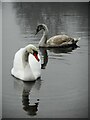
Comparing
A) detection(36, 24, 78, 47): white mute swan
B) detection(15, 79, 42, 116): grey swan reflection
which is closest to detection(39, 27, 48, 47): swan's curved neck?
detection(36, 24, 78, 47): white mute swan

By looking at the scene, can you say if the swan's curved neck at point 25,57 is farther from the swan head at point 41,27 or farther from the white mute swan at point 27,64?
the swan head at point 41,27

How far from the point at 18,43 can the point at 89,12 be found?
1.10 ft

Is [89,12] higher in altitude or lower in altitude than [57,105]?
higher

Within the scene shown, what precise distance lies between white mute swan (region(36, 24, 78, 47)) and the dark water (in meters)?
0.02

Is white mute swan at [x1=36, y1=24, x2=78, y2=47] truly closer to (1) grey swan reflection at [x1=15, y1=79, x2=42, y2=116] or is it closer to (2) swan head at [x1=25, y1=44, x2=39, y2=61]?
(2) swan head at [x1=25, y1=44, x2=39, y2=61]

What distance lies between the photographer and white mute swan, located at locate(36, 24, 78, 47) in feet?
12.1

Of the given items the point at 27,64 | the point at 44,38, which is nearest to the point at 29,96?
the point at 27,64

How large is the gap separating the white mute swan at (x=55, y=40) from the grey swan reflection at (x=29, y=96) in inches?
6.5

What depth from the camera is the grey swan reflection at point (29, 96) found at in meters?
3.66

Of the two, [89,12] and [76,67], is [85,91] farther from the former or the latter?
[89,12]

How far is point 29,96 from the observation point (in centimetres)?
368

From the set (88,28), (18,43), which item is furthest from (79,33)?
(18,43)

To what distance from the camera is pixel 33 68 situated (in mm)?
3684

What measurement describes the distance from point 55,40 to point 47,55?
0.08 m
